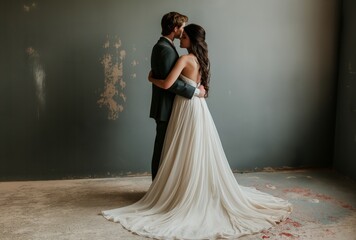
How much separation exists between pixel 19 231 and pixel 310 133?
313 cm

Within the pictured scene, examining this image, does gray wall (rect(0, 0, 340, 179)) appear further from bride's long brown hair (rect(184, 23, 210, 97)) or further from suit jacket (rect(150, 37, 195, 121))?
bride's long brown hair (rect(184, 23, 210, 97))

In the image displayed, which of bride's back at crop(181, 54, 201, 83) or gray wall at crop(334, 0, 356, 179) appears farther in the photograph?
gray wall at crop(334, 0, 356, 179)

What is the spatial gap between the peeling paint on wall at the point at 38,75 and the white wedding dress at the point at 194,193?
143 centimetres

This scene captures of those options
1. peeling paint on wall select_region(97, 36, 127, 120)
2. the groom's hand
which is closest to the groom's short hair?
the groom's hand

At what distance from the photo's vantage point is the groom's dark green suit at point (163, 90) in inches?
130

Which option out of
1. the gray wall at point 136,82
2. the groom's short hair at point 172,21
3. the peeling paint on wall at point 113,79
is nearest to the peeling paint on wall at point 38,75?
the gray wall at point 136,82

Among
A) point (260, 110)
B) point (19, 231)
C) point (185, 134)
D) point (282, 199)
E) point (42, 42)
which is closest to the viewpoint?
point (19, 231)

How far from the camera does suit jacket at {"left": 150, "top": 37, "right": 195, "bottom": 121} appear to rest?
331 centimetres

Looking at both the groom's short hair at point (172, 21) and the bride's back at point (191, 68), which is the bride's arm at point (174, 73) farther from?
the groom's short hair at point (172, 21)

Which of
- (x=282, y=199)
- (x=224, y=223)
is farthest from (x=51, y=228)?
(x=282, y=199)

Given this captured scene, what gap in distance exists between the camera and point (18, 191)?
12.6 feet

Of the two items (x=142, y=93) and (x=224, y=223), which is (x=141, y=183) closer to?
(x=142, y=93)

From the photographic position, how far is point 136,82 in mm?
4207

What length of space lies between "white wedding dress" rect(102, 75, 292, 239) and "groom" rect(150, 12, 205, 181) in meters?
0.07
